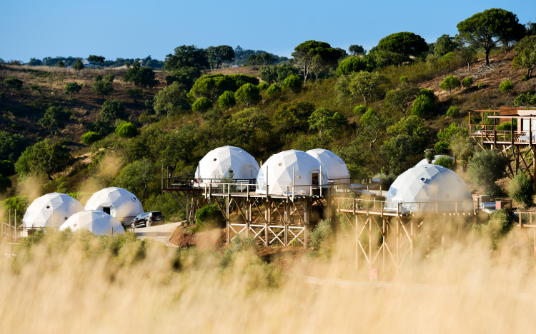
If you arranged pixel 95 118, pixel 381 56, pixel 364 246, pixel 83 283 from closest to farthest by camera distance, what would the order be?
pixel 83 283, pixel 364 246, pixel 381 56, pixel 95 118

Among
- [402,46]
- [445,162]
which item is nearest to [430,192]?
[445,162]

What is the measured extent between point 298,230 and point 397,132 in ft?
67.7

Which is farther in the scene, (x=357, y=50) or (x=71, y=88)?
(x=357, y=50)

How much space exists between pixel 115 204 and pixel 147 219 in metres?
3.20

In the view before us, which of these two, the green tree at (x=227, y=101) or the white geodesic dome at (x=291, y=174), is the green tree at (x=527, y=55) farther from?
the green tree at (x=227, y=101)

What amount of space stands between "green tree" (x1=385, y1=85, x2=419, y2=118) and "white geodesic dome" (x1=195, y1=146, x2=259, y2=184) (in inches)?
884

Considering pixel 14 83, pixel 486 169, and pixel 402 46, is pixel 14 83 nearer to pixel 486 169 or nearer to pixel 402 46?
pixel 402 46

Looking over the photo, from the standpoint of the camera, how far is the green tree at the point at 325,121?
56156 mm

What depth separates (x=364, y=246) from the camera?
26969 mm

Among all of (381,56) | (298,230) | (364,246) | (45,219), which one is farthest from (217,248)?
(381,56)

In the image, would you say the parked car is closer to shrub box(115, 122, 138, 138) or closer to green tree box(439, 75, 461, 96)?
A: shrub box(115, 122, 138, 138)

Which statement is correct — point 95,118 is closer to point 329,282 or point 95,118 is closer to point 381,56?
point 381,56

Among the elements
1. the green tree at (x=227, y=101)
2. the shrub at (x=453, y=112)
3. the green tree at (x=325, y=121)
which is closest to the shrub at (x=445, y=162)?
the shrub at (x=453, y=112)

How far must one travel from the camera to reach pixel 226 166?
3828cm
